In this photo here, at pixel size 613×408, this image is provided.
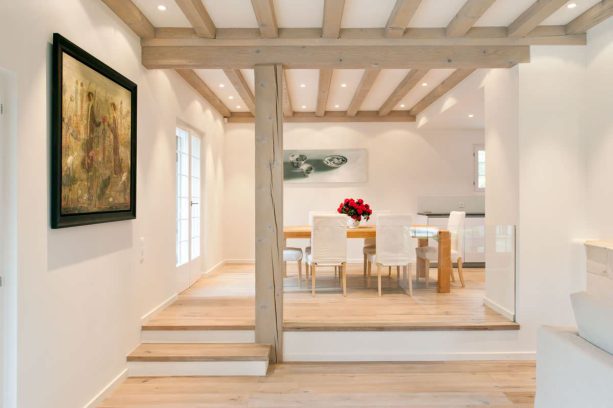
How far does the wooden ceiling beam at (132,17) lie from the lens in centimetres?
295

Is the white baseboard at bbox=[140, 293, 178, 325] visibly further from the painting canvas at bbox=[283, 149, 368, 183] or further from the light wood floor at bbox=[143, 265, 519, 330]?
the painting canvas at bbox=[283, 149, 368, 183]

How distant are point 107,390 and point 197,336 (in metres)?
0.80

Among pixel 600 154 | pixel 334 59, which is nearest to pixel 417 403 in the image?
pixel 600 154

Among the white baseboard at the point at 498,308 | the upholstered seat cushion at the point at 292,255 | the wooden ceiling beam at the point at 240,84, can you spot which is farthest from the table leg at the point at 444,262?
the wooden ceiling beam at the point at 240,84

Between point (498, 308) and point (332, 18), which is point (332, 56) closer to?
point (332, 18)

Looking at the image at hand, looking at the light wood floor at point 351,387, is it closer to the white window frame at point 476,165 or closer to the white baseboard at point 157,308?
the white baseboard at point 157,308

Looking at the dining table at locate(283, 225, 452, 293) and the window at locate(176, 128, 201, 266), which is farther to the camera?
the window at locate(176, 128, 201, 266)

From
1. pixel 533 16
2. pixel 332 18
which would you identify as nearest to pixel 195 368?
pixel 332 18

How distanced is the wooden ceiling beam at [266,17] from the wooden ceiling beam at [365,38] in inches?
4.1

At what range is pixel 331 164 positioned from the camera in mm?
6938

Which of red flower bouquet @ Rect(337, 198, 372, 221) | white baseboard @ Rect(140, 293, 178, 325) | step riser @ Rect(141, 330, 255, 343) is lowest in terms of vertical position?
step riser @ Rect(141, 330, 255, 343)

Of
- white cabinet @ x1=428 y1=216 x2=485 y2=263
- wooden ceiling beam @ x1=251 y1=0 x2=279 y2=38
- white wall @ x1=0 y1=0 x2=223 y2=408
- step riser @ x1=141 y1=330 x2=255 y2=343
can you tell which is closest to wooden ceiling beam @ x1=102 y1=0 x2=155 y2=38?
white wall @ x1=0 y1=0 x2=223 y2=408

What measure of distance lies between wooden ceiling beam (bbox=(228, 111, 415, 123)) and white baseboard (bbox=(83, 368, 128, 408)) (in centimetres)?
457

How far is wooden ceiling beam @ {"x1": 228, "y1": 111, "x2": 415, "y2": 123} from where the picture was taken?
22.4 feet
